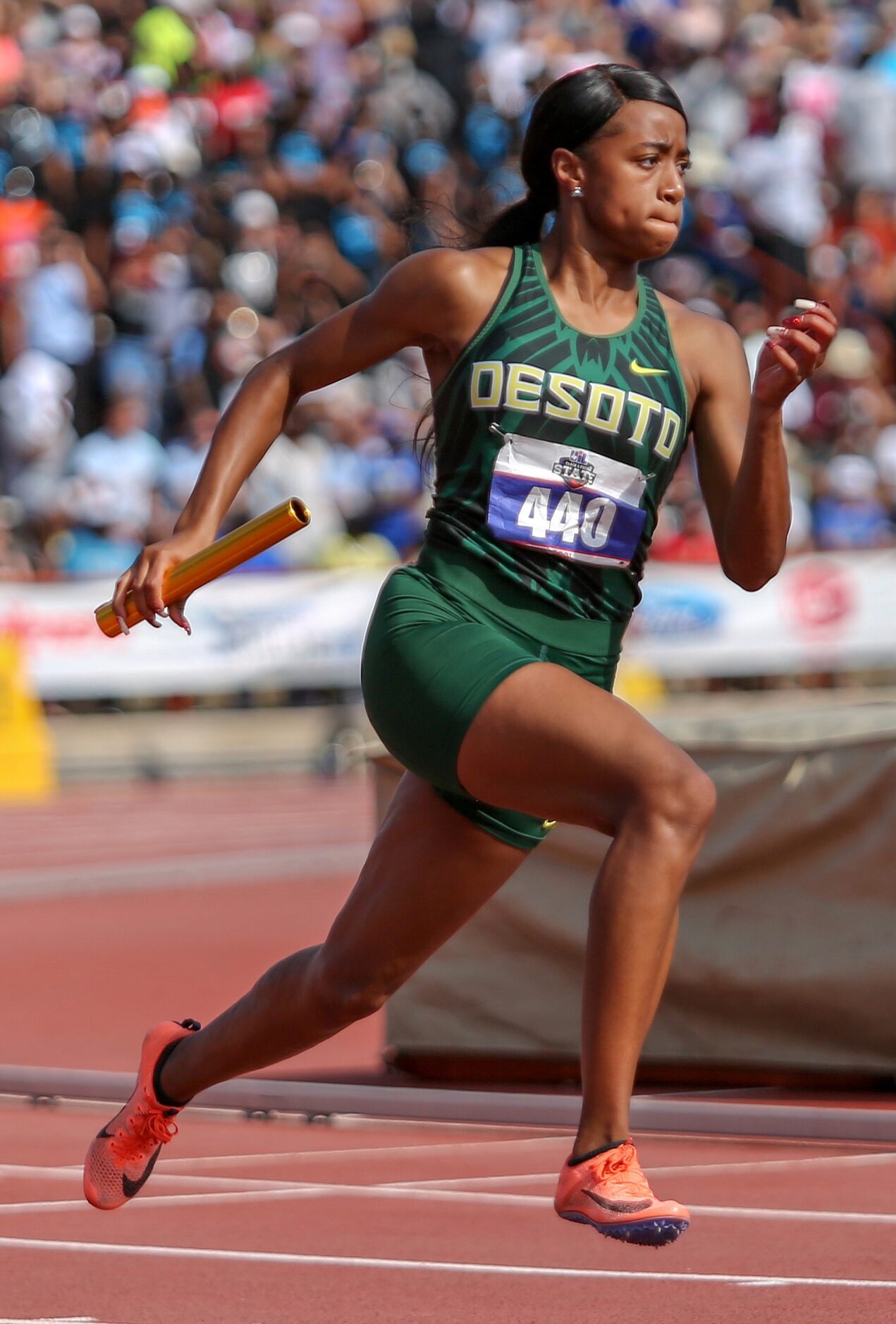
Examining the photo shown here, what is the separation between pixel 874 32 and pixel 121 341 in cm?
846

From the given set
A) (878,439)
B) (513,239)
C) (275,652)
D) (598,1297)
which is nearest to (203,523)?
(513,239)

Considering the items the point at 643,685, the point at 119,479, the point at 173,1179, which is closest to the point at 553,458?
the point at 173,1179

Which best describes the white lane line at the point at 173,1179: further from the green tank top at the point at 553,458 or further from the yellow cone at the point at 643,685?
the yellow cone at the point at 643,685

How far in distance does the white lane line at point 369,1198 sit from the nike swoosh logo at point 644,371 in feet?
5.46

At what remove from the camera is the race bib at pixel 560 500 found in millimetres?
3701

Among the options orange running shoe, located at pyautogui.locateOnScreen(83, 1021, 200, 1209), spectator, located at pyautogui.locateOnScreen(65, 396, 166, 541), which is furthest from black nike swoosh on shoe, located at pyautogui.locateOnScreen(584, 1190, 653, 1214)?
spectator, located at pyautogui.locateOnScreen(65, 396, 166, 541)

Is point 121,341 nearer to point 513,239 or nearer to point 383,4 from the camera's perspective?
point 383,4

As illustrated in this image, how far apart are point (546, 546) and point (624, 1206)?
107 cm

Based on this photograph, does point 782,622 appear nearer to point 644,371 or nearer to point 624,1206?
point 644,371

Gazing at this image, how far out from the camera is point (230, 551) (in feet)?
11.8

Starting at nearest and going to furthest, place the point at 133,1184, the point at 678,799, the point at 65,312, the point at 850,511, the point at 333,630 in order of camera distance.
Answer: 1. the point at 678,799
2. the point at 133,1184
3. the point at 333,630
4. the point at 65,312
5. the point at 850,511

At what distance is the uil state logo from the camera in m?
3.71

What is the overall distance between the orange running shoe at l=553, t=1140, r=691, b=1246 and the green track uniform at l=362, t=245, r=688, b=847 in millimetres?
609

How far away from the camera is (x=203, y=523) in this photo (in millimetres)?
3818
